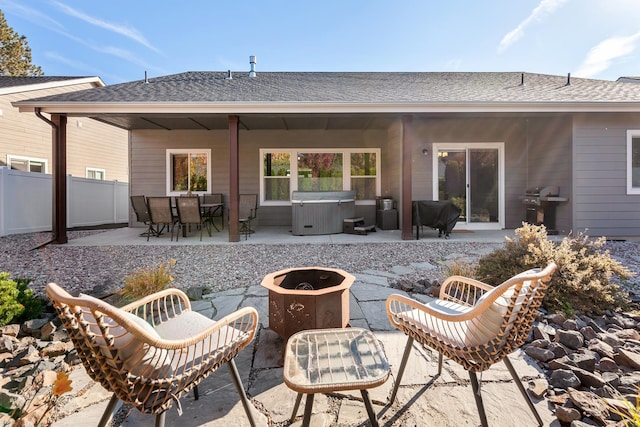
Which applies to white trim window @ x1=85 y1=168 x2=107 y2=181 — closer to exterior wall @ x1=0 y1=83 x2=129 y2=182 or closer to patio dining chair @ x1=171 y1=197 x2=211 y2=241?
exterior wall @ x1=0 y1=83 x2=129 y2=182

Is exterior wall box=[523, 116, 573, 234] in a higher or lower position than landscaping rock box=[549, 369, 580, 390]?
higher

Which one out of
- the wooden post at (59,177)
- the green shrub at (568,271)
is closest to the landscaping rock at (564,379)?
the green shrub at (568,271)

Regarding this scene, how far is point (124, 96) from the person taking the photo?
20.6ft

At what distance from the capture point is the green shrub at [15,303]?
237 centimetres

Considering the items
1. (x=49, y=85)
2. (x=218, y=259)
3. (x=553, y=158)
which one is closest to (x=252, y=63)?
(x=49, y=85)

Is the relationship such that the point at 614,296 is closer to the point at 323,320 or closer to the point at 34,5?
the point at 323,320

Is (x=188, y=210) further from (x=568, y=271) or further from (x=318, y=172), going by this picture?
(x=568, y=271)

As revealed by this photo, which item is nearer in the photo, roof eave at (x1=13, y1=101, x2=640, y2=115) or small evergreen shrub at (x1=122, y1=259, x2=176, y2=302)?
small evergreen shrub at (x1=122, y1=259, x2=176, y2=302)

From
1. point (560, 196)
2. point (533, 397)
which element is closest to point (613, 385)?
point (533, 397)

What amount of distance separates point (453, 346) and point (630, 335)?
6.29 ft

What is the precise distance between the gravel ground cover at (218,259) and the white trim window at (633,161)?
1261 mm

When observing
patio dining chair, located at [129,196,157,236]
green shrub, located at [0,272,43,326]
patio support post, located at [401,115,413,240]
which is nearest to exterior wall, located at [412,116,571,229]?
patio support post, located at [401,115,413,240]

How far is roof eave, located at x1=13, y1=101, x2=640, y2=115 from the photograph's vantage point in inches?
229

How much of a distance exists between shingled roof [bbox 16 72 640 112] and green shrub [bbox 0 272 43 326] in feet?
13.8
